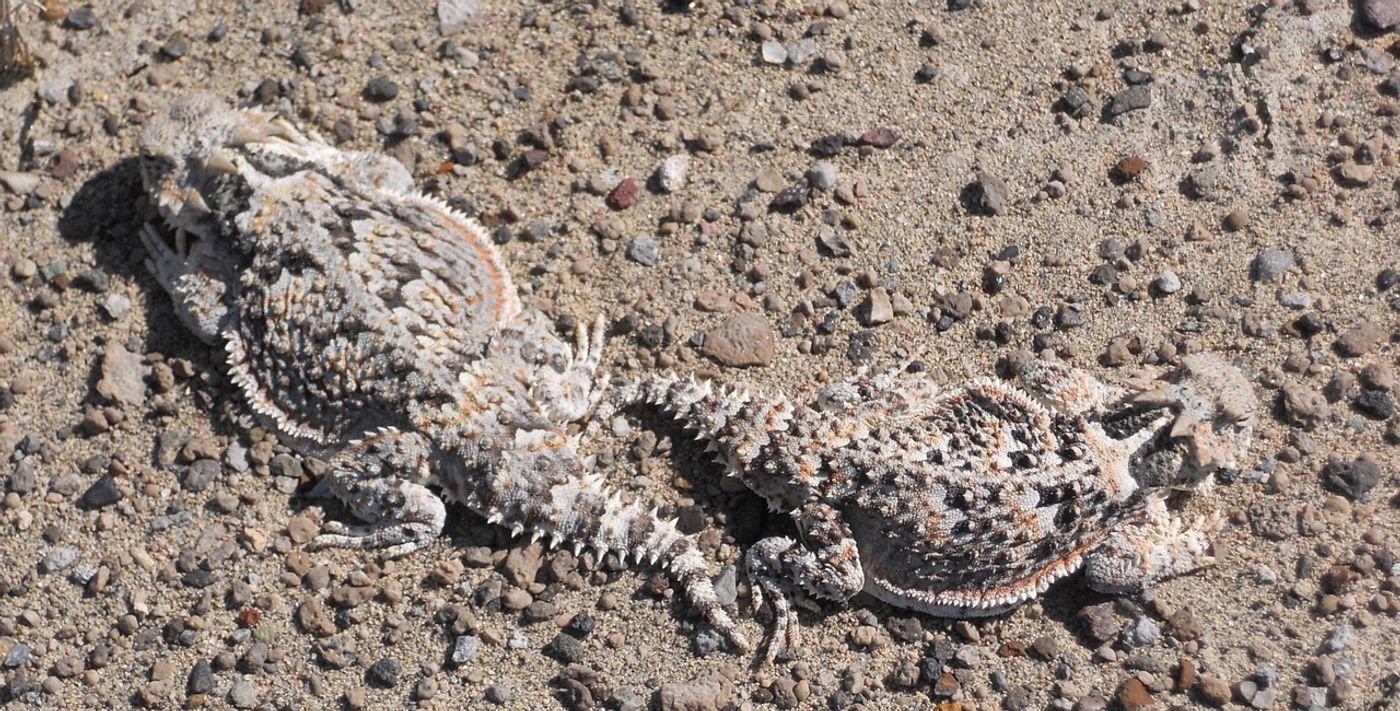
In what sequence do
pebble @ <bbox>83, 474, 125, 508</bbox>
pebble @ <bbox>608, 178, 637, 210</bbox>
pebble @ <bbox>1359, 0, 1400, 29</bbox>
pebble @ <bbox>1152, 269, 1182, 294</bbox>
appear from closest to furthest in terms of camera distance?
1. pebble @ <bbox>83, 474, 125, 508</bbox>
2. pebble @ <bbox>1152, 269, 1182, 294</bbox>
3. pebble @ <bbox>608, 178, 637, 210</bbox>
4. pebble @ <bbox>1359, 0, 1400, 29</bbox>

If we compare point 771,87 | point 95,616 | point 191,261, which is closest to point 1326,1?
point 771,87

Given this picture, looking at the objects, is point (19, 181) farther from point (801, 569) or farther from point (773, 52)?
point (801, 569)

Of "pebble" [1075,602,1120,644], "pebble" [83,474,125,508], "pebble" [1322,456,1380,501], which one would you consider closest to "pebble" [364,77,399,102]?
"pebble" [83,474,125,508]

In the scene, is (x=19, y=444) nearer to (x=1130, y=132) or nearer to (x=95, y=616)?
(x=95, y=616)

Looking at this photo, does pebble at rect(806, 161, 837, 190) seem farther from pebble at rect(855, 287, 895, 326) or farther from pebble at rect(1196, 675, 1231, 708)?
pebble at rect(1196, 675, 1231, 708)

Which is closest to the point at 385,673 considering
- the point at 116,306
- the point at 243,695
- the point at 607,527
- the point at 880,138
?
the point at 243,695

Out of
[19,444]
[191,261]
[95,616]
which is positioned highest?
[191,261]
